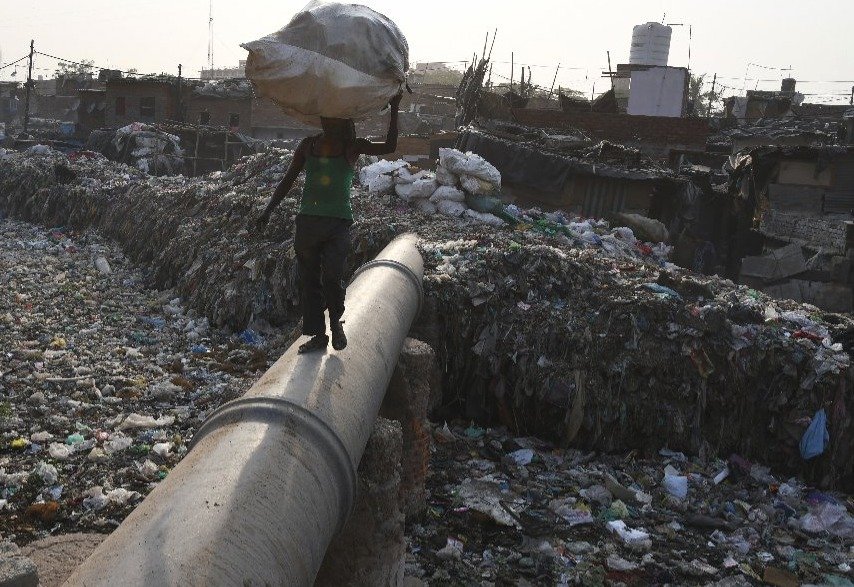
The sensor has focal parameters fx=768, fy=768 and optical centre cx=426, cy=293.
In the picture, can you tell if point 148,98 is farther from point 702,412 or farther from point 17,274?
point 702,412

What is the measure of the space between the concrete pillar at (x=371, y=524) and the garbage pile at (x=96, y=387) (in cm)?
73

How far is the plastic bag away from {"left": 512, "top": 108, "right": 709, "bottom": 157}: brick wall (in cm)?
1560

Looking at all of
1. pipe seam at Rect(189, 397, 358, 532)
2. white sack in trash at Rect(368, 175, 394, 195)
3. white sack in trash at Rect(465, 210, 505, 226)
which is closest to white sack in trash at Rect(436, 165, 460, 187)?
white sack in trash at Rect(465, 210, 505, 226)

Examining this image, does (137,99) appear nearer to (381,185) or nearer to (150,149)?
(150,149)

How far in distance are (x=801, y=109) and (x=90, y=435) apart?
29.0m

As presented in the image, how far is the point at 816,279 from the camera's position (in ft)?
48.1

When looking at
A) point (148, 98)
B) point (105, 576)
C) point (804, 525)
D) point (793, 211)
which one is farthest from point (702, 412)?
point (148, 98)

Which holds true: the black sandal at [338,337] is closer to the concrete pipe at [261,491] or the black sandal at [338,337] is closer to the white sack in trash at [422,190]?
the concrete pipe at [261,491]

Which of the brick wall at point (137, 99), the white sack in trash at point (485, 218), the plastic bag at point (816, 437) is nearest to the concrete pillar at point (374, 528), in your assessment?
the plastic bag at point (816, 437)

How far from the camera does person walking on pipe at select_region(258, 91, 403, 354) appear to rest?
147 inches

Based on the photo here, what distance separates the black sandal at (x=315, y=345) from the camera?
3.57m

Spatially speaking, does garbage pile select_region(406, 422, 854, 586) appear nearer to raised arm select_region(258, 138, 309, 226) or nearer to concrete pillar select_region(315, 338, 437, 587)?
concrete pillar select_region(315, 338, 437, 587)

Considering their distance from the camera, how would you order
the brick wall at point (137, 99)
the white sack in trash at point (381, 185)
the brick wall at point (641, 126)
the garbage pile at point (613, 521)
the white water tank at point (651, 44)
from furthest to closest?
the brick wall at point (137, 99), the white water tank at point (651, 44), the brick wall at point (641, 126), the white sack in trash at point (381, 185), the garbage pile at point (613, 521)

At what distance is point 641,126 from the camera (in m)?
21.4
